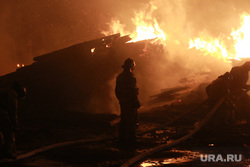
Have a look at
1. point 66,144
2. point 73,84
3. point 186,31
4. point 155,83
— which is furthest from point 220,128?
point 186,31

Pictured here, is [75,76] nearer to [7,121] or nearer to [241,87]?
[241,87]

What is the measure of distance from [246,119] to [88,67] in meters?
8.39

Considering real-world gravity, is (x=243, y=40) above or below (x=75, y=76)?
above

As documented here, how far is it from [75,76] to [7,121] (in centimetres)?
953

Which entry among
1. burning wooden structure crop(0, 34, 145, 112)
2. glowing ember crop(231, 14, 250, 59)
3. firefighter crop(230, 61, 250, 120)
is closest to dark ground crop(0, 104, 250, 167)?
firefighter crop(230, 61, 250, 120)

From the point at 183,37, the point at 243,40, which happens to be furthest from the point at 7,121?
the point at 183,37

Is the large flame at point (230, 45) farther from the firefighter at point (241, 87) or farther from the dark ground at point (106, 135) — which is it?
the dark ground at point (106, 135)

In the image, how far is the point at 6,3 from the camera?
29359 millimetres

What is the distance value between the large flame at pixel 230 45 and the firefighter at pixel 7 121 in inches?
798

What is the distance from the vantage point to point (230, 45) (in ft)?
91.9

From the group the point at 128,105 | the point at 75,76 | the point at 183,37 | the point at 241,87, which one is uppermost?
the point at 183,37

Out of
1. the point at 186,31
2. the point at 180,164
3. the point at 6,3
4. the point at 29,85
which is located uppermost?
the point at 6,3

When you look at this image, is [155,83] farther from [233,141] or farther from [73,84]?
[233,141]

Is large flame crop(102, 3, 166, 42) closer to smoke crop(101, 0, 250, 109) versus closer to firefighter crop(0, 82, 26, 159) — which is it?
smoke crop(101, 0, 250, 109)
